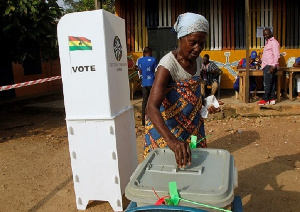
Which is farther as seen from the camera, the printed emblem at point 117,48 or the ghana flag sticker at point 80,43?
the printed emblem at point 117,48

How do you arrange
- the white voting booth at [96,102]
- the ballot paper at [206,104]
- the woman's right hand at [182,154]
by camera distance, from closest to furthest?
the woman's right hand at [182,154]
the white voting booth at [96,102]
the ballot paper at [206,104]

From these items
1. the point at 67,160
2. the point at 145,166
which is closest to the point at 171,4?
the point at 67,160

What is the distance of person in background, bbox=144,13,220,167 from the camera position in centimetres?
188

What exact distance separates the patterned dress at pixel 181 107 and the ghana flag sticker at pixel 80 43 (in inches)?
40.9

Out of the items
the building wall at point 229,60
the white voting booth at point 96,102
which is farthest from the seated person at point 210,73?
the white voting booth at point 96,102

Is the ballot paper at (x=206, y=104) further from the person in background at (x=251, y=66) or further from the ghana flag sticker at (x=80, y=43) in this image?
the person in background at (x=251, y=66)

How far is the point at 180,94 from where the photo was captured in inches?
80.7

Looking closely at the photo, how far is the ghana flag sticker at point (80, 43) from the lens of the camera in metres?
2.78

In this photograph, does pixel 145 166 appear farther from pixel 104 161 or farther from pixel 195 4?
pixel 195 4

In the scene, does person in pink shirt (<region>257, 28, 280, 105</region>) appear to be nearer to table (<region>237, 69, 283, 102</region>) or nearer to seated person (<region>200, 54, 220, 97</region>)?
table (<region>237, 69, 283, 102</region>)

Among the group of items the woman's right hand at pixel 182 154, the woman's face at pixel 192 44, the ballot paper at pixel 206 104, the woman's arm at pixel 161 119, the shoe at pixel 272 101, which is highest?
the woman's face at pixel 192 44

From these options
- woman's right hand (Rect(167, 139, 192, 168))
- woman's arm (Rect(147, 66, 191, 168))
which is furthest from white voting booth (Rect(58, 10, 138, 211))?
woman's right hand (Rect(167, 139, 192, 168))

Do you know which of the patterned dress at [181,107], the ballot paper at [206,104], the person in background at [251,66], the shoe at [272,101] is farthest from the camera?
the person in background at [251,66]

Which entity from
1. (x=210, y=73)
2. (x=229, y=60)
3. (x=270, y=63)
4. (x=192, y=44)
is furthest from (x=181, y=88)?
(x=229, y=60)
